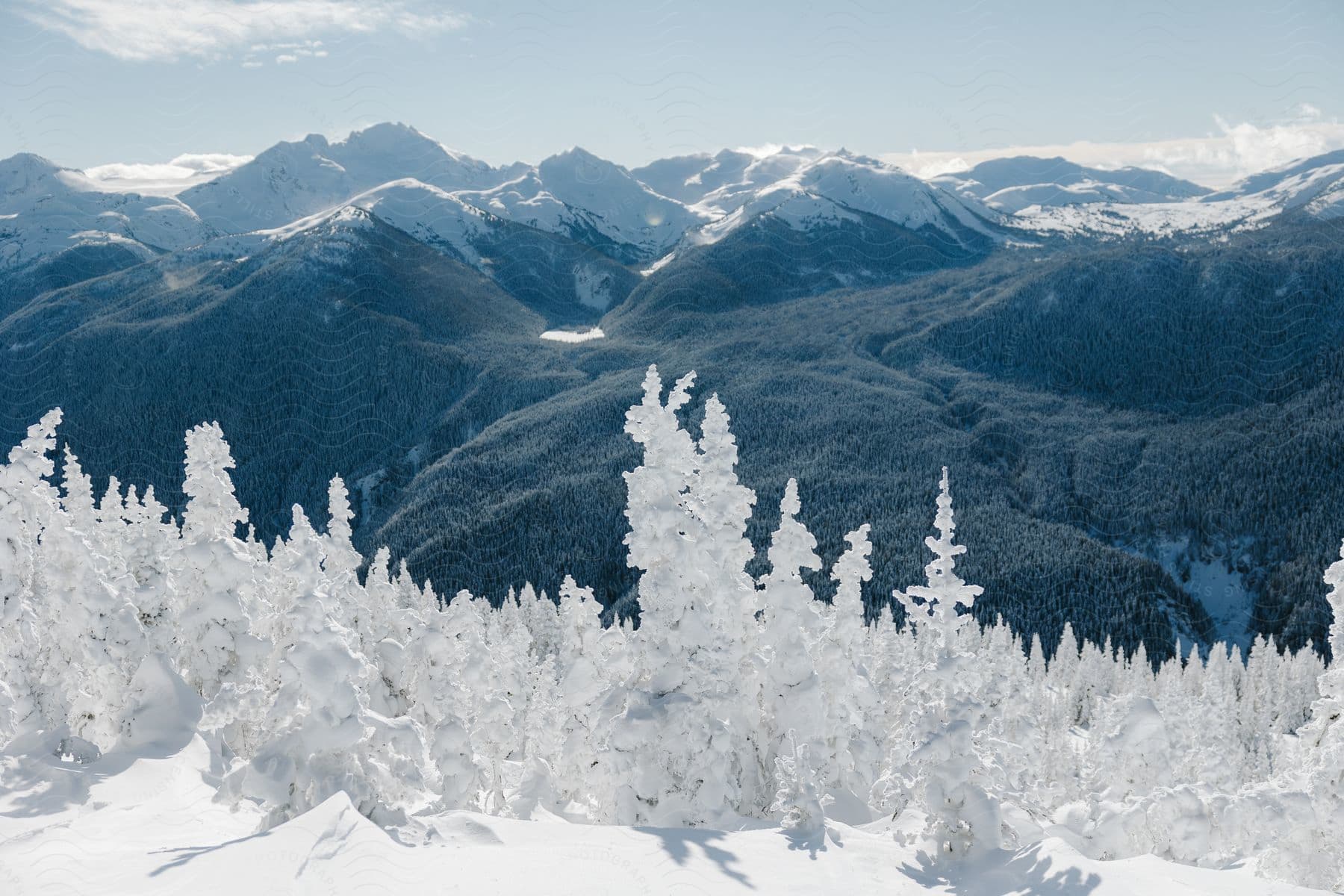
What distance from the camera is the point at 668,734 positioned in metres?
18.6

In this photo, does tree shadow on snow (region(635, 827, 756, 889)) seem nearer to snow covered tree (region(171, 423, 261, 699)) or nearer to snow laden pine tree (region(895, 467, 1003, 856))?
snow laden pine tree (region(895, 467, 1003, 856))

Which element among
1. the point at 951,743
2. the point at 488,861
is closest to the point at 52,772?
the point at 488,861

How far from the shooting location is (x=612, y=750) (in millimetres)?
18844

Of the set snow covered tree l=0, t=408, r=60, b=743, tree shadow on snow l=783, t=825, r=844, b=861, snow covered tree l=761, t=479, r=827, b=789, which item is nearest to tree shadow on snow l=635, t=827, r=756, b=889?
tree shadow on snow l=783, t=825, r=844, b=861

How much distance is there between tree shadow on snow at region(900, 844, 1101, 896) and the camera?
13.6m

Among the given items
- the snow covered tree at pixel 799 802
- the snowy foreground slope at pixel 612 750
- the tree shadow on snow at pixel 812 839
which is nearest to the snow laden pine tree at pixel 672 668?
the snowy foreground slope at pixel 612 750

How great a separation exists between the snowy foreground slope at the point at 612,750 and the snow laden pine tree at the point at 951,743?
71 mm

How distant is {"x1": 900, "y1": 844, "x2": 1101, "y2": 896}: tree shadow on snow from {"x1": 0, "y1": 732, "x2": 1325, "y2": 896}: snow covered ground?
31 mm

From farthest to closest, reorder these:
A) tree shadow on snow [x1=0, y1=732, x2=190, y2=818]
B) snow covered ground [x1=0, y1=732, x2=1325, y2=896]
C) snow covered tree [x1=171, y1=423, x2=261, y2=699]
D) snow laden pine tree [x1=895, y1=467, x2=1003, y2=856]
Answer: snow covered tree [x1=171, y1=423, x2=261, y2=699]
tree shadow on snow [x1=0, y1=732, x2=190, y2=818]
snow laden pine tree [x1=895, y1=467, x2=1003, y2=856]
snow covered ground [x1=0, y1=732, x2=1325, y2=896]

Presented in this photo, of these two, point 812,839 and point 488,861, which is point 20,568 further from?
point 812,839

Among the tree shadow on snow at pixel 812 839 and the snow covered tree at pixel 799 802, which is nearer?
the tree shadow on snow at pixel 812 839

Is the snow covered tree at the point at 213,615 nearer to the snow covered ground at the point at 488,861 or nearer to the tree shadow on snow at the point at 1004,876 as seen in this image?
the snow covered ground at the point at 488,861

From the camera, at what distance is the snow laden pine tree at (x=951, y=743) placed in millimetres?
15719

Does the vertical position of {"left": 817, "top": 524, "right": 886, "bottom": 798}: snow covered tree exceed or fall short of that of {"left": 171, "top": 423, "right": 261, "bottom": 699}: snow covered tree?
it falls short
